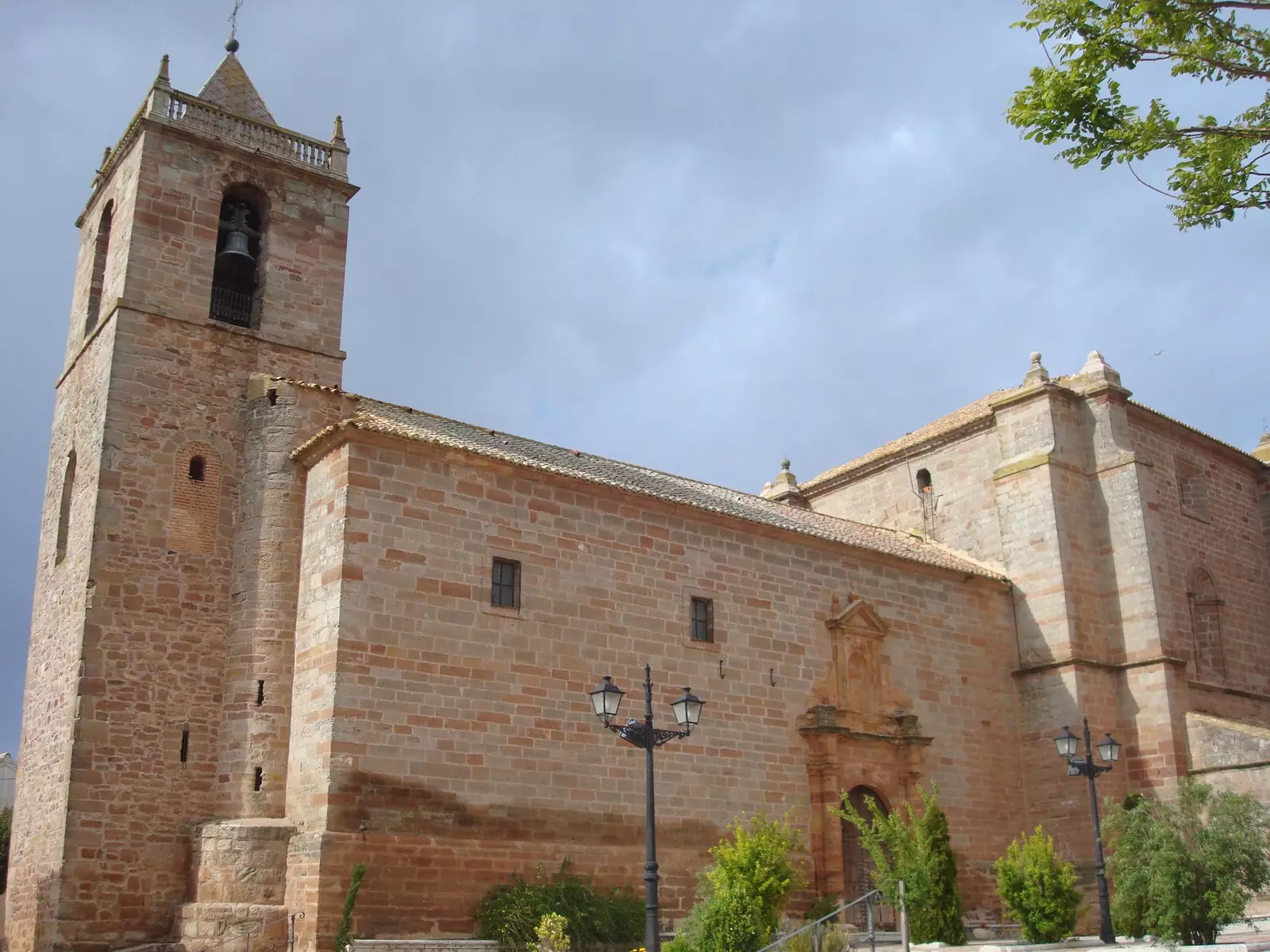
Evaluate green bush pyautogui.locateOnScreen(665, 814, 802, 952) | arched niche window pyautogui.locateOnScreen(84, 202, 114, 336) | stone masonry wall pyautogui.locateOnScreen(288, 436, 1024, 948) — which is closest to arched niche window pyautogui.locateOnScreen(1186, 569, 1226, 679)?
stone masonry wall pyautogui.locateOnScreen(288, 436, 1024, 948)

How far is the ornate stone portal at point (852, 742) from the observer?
19.0 metres

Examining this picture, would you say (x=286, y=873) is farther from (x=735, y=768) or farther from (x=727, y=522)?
(x=727, y=522)

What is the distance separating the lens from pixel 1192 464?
2581 cm

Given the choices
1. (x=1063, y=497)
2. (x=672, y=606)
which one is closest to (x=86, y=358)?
(x=672, y=606)

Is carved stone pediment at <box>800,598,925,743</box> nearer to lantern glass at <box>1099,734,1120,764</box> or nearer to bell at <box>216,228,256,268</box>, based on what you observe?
lantern glass at <box>1099,734,1120,764</box>

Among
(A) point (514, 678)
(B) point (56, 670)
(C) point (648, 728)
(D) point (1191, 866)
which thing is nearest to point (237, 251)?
(B) point (56, 670)

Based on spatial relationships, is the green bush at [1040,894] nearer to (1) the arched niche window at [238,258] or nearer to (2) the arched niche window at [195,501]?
(2) the arched niche window at [195,501]

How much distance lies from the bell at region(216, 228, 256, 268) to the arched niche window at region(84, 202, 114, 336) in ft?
6.03


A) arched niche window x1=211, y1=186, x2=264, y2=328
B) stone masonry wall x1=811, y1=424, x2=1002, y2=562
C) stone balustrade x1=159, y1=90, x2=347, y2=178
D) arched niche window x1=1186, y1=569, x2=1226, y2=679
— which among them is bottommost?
arched niche window x1=1186, y1=569, x2=1226, y2=679

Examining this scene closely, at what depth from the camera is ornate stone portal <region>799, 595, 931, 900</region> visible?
62.5ft

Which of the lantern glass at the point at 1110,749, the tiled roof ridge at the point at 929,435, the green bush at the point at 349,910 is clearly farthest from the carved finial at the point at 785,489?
the green bush at the point at 349,910

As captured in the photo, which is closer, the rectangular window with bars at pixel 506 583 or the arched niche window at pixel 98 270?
the rectangular window with bars at pixel 506 583

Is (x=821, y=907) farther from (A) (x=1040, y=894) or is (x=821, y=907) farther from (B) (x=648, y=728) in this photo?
(B) (x=648, y=728)

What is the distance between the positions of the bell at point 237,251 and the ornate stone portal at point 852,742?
10799 mm
